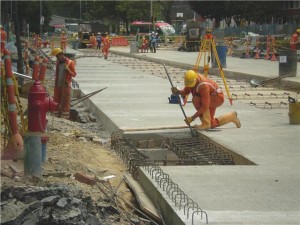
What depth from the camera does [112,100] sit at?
56.3 ft

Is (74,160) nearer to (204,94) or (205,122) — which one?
(204,94)

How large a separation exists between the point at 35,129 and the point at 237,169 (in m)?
2.83

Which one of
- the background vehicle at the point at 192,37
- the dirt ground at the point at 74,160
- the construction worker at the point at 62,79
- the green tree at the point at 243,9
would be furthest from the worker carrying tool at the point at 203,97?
the green tree at the point at 243,9

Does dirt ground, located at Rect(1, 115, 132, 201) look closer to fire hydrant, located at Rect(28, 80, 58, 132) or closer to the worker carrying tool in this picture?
fire hydrant, located at Rect(28, 80, 58, 132)

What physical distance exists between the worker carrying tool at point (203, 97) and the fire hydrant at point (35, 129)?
4254mm

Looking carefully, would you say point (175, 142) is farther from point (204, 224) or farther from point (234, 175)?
point (204, 224)

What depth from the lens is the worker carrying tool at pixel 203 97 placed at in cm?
1138

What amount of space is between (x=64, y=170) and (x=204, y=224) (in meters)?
2.52

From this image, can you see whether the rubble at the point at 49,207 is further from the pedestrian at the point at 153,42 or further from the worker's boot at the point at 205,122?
the pedestrian at the point at 153,42

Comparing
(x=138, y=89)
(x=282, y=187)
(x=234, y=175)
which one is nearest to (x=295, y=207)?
(x=282, y=187)

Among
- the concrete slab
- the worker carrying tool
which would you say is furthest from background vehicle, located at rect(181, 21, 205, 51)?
the worker carrying tool

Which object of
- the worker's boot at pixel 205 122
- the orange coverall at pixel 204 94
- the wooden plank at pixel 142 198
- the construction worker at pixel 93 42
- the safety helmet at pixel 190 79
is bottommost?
the construction worker at pixel 93 42

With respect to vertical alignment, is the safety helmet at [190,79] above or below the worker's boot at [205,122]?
above

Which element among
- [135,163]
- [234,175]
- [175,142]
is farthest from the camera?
[175,142]
